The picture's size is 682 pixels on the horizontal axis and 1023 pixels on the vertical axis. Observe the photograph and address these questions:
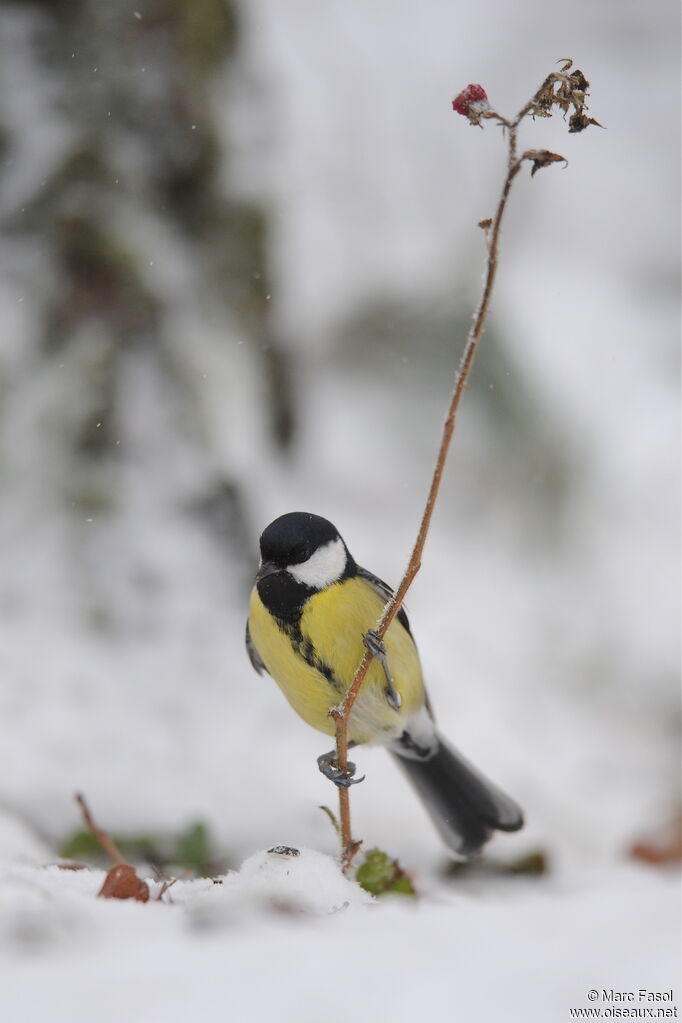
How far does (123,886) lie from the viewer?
3.28 feet

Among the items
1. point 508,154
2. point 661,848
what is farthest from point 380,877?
point 661,848

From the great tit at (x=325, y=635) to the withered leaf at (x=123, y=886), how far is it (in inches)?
10.4

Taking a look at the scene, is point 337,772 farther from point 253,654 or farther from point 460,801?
point 460,801

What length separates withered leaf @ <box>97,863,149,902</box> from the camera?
0.99m

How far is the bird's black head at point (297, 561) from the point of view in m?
1.16

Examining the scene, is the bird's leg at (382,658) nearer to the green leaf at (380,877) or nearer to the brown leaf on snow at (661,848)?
the green leaf at (380,877)

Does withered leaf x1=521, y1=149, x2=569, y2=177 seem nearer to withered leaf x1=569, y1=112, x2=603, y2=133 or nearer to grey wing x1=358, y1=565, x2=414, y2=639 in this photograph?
withered leaf x1=569, y1=112, x2=603, y2=133

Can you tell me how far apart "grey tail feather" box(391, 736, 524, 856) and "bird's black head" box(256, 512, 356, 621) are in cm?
62

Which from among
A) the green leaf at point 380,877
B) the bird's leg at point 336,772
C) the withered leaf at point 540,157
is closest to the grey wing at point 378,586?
the bird's leg at point 336,772

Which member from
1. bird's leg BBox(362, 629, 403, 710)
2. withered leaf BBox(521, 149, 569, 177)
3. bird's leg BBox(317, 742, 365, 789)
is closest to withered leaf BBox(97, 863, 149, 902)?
bird's leg BBox(317, 742, 365, 789)

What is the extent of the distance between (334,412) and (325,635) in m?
2.12

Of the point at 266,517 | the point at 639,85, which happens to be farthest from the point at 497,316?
the point at 639,85

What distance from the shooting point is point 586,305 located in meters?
3.71

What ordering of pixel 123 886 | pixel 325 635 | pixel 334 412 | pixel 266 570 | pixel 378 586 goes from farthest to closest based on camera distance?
pixel 334 412 < pixel 378 586 < pixel 325 635 < pixel 266 570 < pixel 123 886
